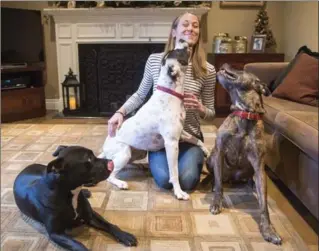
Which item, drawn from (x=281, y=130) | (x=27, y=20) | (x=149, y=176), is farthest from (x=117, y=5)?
(x=281, y=130)

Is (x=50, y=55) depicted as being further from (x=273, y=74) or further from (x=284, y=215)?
(x=284, y=215)

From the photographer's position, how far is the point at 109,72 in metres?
4.53

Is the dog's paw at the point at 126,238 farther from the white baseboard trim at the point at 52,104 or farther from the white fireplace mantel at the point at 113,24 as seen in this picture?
the white baseboard trim at the point at 52,104

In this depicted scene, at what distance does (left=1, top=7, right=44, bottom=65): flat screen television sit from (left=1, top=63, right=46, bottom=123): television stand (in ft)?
0.36

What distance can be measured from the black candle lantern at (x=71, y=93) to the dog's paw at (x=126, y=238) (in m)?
3.10

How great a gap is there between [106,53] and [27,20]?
3.26 ft

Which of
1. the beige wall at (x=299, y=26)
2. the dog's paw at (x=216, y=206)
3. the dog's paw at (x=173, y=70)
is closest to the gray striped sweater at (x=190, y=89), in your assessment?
the dog's paw at (x=173, y=70)

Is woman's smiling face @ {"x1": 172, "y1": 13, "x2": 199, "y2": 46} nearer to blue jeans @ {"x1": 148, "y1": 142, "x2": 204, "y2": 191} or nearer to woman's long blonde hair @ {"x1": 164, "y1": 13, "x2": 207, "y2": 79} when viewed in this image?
woman's long blonde hair @ {"x1": 164, "y1": 13, "x2": 207, "y2": 79}

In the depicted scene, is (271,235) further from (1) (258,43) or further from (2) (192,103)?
(1) (258,43)

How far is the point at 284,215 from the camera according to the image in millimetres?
1949

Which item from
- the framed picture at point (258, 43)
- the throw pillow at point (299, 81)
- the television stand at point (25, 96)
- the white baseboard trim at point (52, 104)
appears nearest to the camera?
the throw pillow at point (299, 81)

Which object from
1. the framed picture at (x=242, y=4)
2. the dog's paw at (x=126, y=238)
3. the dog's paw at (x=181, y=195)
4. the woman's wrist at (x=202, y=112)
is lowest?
the dog's paw at (x=126, y=238)

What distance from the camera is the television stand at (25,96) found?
4.14 metres

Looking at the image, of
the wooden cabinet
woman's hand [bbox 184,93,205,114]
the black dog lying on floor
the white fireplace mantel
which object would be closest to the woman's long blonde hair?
woman's hand [bbox 184,93,205,114]
